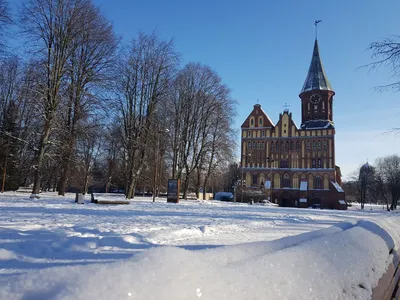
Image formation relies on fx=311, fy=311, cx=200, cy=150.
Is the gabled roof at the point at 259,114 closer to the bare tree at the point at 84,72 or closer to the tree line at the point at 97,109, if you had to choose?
the tree line at the point at 97,109

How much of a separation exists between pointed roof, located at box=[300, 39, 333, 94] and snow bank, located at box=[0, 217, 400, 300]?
202 ft

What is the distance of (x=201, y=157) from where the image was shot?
36.9 metres

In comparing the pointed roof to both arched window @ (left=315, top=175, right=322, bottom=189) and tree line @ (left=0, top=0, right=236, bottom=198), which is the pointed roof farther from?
tree line @ (left=0, top=0, right=236, bottom=198)

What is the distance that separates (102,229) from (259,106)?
55.7m

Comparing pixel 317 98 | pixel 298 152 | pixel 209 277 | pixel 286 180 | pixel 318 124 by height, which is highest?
pixel 317 98

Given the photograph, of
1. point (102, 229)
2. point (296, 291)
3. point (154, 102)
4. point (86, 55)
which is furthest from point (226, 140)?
point (296, 291)

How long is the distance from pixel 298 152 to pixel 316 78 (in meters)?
16.1

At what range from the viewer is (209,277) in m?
2.56

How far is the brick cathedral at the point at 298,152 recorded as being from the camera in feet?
182

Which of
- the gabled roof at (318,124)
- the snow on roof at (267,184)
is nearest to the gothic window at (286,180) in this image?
the snow on roof at (267,184)

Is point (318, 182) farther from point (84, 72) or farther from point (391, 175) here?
point (84, 72)

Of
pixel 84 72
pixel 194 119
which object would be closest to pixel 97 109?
pixel 84 72

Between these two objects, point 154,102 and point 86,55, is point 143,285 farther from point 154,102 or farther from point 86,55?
point 154,102

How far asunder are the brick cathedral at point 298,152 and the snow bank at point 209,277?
177 ft
